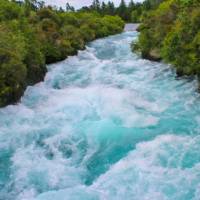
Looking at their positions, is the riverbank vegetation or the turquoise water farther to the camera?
the riverbank vegetation

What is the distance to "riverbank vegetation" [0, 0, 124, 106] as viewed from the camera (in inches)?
615

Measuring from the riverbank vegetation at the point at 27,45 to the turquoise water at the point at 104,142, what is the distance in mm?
954

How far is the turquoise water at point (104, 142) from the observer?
9.65 meters

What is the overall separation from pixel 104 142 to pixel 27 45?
9230 mm

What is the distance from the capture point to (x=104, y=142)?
483 inches

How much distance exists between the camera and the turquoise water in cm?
965

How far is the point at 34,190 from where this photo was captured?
9.84 m

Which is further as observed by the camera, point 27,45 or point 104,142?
point 27,45

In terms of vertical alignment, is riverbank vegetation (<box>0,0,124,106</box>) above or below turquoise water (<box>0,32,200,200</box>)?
above

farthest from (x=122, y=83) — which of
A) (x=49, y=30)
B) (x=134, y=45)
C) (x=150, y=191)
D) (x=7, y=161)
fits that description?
(x=49, y=30)

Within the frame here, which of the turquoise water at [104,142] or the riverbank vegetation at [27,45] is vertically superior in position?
the riverbank vegetation at [27,45]

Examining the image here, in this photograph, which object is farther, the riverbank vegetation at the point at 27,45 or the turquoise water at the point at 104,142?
the riverbank vegetation at the point at 27,45

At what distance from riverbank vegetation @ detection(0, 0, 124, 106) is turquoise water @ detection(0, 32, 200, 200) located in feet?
3.13

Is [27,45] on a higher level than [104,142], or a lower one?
higher
